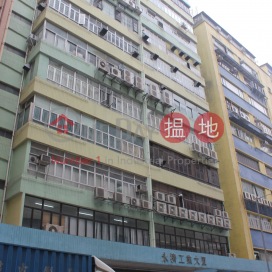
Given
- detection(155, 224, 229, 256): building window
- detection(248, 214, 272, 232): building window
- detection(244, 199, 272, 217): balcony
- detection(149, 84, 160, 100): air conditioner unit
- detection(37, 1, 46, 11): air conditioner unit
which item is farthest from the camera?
detection(244, 199, 272, 217): balcony

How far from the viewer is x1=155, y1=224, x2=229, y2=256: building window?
18.2m

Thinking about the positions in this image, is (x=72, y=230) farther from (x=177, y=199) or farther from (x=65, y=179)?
(x=177, y=199)

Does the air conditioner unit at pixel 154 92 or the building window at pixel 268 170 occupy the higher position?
the air conditioner unit at pixel 154 92

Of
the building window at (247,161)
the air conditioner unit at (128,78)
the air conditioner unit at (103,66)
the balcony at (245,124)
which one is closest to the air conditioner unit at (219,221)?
the building window at (247,161)

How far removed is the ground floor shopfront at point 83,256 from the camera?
872 centimetres

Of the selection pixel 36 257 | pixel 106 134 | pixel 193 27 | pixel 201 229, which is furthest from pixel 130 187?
pixel 193 27

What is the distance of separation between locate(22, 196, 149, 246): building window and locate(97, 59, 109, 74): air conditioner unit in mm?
7838

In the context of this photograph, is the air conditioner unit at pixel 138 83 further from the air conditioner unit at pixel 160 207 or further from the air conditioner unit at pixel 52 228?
the air conditioner unit at pixel 52 228

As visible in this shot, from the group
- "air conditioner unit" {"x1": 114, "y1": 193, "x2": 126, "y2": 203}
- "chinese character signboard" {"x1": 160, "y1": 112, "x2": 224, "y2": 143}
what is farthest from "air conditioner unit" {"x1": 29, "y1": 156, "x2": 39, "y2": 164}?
"chinese character signboard" {"x1": 160, "y1": 112, "x2": 224, "y2": 143}

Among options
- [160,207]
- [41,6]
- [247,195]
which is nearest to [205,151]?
[247,195]

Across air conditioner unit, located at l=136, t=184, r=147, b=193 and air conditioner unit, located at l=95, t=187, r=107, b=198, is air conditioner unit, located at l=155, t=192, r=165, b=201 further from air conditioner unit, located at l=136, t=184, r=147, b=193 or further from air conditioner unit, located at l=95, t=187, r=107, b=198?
air conditioner unit, located at l=95, t=187, r=107, b=198

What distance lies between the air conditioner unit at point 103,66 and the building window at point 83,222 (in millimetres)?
7838

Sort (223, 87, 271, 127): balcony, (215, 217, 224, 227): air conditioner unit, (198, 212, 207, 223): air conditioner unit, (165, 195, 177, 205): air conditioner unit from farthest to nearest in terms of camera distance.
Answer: (223, 87, 271, 127): balcony, (215, 217, 224, 227): air conditioner unit, (198, 212, 207, 223): air conditioner unit, (165, 195, 177, 205): air conditioner unit

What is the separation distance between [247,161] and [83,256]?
2254 centimetres
